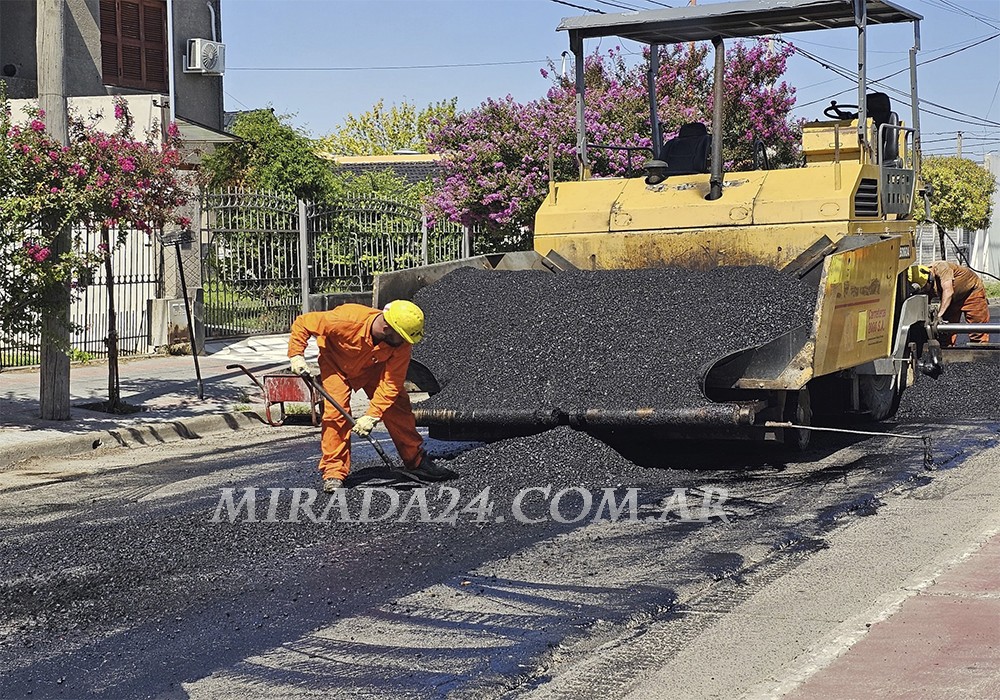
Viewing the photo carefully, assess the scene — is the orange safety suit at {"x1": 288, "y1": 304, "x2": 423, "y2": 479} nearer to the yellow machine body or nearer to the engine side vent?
the yellow machine body

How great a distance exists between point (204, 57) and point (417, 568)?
19956 mm

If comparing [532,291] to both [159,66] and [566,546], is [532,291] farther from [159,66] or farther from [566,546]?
[159,66]

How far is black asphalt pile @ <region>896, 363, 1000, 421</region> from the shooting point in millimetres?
11070

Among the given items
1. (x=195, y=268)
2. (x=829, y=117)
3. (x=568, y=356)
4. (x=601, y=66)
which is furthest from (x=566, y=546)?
(x=601, y=66)

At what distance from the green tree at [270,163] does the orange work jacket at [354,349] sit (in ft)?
59.9

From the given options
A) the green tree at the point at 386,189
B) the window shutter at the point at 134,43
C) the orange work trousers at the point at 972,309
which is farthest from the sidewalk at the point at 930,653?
the window shutter at the point at 134,43

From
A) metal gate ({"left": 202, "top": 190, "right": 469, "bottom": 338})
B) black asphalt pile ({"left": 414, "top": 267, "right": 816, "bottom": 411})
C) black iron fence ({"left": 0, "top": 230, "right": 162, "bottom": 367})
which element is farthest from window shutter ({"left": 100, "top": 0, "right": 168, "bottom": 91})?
black asphalt pile ({"left": 414, "top": 267, "right": 816, "bottom": 411})

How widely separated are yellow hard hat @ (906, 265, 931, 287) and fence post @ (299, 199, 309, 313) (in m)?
9.77

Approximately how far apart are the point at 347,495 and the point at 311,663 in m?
3.01

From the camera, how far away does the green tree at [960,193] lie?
40250 mm

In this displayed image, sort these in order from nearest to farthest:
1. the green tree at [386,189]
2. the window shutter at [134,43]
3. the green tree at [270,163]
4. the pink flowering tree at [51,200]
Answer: the pink flowering tree at [51,200], the window shutter at [134,43], the green tree at [386,189], the green tree at [270,163]

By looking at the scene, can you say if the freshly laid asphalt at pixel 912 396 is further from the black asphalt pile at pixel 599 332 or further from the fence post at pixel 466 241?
the fence post at pixel 466 241

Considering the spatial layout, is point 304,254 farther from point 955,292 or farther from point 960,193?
point 960,193

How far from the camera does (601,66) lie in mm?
19672
